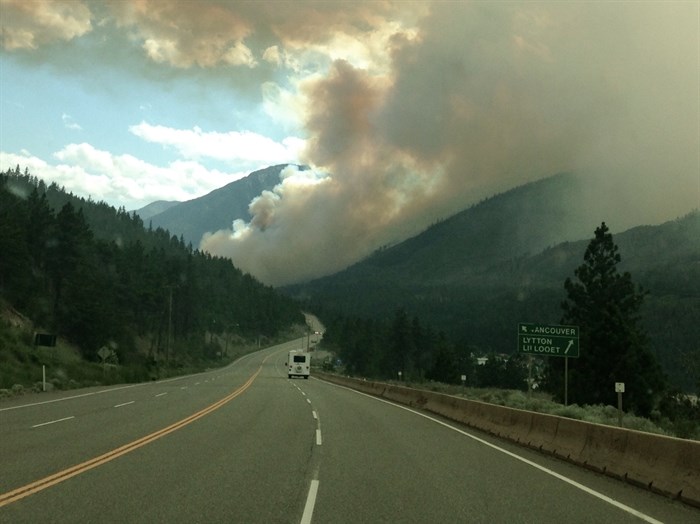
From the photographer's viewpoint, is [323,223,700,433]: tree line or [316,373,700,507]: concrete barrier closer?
[316,373,700,507]: concrete barrier

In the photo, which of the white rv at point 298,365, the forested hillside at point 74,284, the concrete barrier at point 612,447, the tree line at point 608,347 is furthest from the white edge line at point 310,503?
the forested hillside at point 74,284

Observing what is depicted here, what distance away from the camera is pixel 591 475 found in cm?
1160

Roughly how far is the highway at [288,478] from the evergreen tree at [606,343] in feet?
146

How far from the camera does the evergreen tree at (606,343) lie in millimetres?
58750

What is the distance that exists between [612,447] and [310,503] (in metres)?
5.85

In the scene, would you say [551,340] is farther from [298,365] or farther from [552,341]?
[298,365]

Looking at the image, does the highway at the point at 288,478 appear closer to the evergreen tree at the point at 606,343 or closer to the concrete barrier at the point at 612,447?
the concrete barrier at the point at 612,447

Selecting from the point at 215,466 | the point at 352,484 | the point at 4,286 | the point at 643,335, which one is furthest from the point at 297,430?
the point at 4,286

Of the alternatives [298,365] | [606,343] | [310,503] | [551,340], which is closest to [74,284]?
[298,365]

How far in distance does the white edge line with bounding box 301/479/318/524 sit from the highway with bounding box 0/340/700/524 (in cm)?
1

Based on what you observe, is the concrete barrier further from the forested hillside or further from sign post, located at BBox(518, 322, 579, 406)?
the forested hillside

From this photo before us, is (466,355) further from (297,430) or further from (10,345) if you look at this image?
(297,430)

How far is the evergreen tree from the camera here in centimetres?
5875

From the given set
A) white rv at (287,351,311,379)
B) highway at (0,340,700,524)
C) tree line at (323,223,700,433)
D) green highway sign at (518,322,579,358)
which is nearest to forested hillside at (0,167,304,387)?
white rv at (287,351,311,379)
